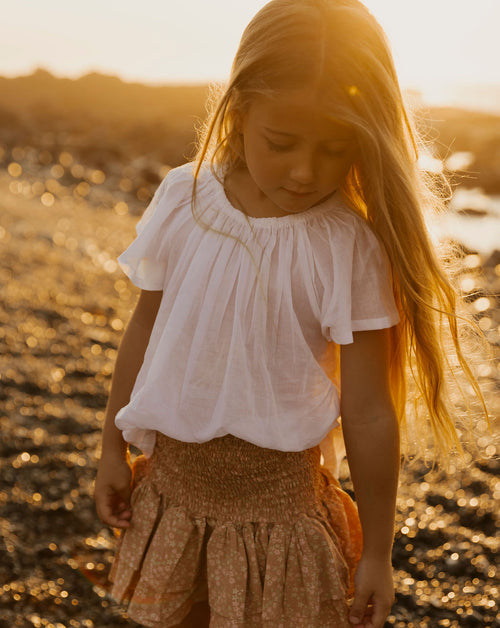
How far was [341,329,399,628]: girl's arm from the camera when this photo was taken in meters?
1.32

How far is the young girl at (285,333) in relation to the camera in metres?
1.23

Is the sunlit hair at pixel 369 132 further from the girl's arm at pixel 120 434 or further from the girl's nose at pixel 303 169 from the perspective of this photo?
the girl's arm at pixel 120 434

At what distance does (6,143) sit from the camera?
1073 centimetres

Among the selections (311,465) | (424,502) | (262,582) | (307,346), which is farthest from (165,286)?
(424,502)

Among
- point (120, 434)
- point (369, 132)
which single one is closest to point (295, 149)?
point (369, 132)

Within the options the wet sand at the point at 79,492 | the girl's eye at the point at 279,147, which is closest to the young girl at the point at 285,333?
the girl's eye at the point at 279,147

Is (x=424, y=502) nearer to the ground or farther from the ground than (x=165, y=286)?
nearer to the ground

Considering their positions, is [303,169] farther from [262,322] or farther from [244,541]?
[244,541]

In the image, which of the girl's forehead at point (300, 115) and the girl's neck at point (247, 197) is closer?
the girl's forehead at point (300, 115)

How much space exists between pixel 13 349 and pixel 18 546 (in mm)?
1675

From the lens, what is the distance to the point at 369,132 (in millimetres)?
1218

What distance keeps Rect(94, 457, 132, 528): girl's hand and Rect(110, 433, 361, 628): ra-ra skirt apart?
0.08 metres

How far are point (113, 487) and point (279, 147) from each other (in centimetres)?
80

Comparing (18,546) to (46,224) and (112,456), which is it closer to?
(112,456)
